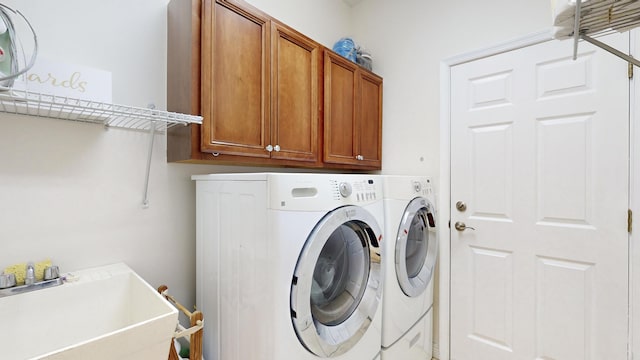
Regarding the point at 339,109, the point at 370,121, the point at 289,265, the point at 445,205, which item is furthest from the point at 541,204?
the point at 289,265

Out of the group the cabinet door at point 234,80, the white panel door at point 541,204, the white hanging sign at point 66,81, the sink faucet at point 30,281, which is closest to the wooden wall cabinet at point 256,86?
the cabinet door at point 234,80

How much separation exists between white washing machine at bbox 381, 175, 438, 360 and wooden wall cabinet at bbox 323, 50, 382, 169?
1.58 feet

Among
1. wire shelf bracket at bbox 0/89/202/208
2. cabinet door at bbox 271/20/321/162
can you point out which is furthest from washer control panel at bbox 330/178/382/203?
wire shelf bracket at bbox 0/89/202/208

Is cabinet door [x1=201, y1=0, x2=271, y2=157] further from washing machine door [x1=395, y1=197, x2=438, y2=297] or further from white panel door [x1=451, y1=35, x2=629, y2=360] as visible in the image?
white panel door [x1=451, y1=35, x2=629, y2=360]

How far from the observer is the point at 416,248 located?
6.25 feet

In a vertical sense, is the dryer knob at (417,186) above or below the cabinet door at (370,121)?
below

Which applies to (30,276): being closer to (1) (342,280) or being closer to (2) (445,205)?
(1) (342,280)

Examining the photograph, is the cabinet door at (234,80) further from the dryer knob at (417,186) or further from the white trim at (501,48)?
the white trim at (501,48)

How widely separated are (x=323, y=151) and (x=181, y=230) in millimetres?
943

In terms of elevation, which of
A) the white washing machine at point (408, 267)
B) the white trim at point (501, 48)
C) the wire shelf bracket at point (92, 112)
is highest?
the white trim at point (501, 48)

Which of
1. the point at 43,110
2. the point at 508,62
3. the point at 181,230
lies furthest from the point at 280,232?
the point at 508,62

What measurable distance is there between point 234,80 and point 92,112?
22.9 inches

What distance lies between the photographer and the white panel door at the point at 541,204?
154cm

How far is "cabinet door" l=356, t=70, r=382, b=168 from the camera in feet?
7.04
